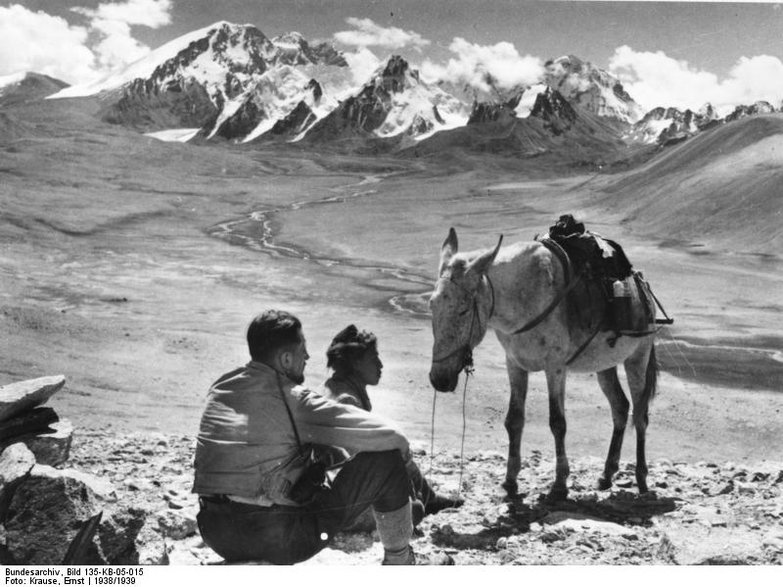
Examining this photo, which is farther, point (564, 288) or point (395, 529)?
point (564, 288)

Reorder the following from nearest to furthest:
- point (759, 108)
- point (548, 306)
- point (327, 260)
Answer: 1. point (548, 306)
2. point (327, 260)
3. point (759, 108)

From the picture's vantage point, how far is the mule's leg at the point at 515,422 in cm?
539

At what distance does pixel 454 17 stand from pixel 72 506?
5.24 meters

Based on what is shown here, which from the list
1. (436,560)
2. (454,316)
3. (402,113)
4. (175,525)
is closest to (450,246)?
(454,316)

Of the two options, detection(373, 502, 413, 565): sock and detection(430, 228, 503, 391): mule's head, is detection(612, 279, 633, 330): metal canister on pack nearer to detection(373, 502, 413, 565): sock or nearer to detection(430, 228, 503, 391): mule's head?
detection(430, 228, 503, 391): mule's head

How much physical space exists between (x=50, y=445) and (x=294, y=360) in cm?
261

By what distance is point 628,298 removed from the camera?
5.44 metres

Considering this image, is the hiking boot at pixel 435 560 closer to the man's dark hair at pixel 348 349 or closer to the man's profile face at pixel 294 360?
the man's dark hair at pixel 348 349

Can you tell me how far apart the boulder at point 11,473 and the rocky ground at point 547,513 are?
0.42m

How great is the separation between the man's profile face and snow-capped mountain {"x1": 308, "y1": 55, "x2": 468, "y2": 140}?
13751cm

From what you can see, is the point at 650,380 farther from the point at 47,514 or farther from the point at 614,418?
the point at 47,514

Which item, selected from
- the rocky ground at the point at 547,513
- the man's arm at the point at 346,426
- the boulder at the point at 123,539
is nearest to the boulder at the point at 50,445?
the rocky ground at the point at 547,513

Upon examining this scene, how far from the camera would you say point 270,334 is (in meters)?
3.23

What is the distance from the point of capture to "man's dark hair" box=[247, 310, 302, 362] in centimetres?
323
